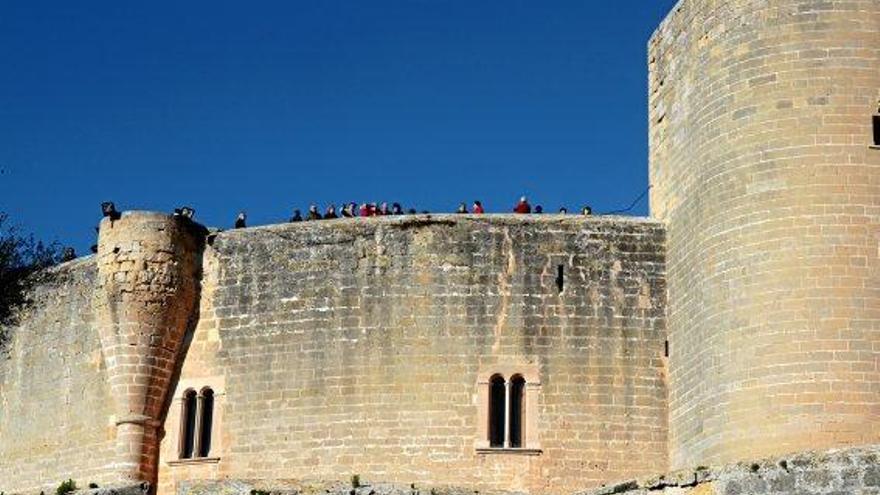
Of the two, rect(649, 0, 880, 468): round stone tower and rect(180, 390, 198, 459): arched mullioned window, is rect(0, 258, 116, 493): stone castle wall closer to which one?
rect(180, 390, 198, 459): arched mullioned window

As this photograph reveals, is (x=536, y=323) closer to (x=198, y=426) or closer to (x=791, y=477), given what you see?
(x=198, y=426)

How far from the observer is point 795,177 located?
2198 cm

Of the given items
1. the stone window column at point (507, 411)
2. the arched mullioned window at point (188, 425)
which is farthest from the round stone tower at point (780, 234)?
the arched mullioned window at point (188, 425)

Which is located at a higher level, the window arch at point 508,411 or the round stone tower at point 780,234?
the round stone tower at point 780,234

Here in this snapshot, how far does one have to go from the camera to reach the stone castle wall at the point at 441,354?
2434cm

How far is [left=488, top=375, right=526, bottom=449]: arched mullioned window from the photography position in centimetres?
2452

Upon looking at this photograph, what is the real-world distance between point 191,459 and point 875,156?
9.91 meters

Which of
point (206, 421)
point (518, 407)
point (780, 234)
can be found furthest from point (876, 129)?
point (206, 421)

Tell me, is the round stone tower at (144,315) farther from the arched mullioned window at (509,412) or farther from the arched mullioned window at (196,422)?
the arched mullioned window at (509,412)

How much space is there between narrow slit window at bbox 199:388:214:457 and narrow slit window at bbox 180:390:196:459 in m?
0.13

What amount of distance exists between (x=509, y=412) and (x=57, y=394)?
6792 millimetres

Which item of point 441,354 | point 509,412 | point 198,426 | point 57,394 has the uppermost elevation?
point 441,354

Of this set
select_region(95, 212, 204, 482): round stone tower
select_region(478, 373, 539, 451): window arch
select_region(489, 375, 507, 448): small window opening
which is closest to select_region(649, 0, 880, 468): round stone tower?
select_region(478, 373, 539, 451): window arch

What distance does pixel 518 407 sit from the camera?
24594mm
